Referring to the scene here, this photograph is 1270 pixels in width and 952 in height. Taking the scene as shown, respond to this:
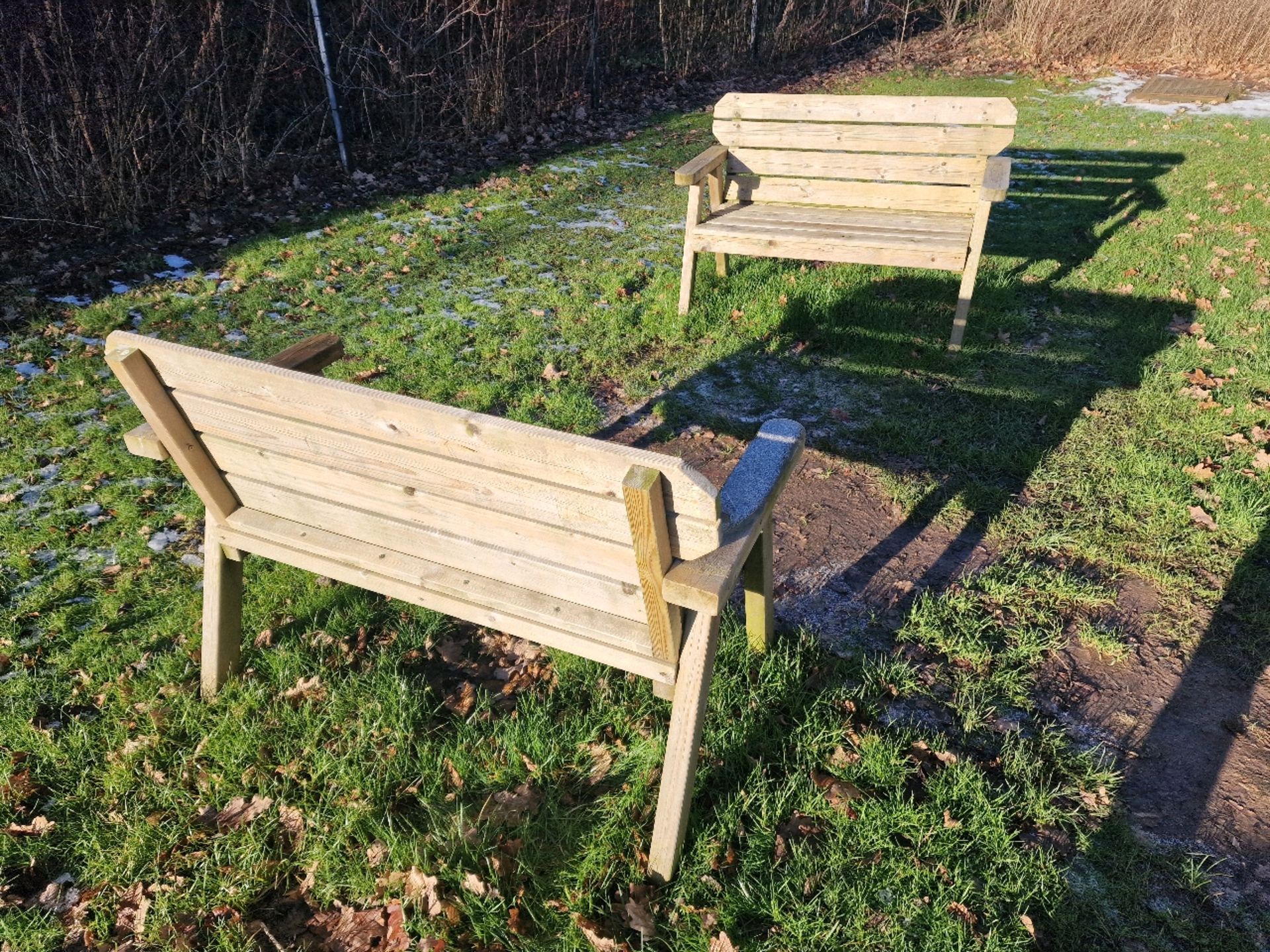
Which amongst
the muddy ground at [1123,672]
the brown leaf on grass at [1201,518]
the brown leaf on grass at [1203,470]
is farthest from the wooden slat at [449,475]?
the brown leaf on grass at [1203,470]

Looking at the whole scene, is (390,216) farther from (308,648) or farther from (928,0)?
(928,0)

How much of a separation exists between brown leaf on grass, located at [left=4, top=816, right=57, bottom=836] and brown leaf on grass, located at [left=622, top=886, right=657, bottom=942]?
5.37ft

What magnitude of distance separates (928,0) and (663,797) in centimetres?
1930

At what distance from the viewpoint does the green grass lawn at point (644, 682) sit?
6.53ft

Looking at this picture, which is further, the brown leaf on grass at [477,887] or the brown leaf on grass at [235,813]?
the brown leaf on grass at [235,813]

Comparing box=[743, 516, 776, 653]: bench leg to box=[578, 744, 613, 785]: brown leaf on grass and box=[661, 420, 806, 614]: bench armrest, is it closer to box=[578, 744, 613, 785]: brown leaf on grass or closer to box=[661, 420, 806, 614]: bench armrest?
box=[661, 420, 806, 614]: bench armrest

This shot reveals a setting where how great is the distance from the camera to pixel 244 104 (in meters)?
7.38

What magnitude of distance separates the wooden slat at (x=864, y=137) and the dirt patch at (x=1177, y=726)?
3.20 meters

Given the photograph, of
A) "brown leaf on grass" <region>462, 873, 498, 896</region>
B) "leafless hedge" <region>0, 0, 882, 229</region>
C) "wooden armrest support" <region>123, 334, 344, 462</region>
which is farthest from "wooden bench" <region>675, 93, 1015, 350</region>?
"leafless hedge" <region>0, 0, 882, 229</region>

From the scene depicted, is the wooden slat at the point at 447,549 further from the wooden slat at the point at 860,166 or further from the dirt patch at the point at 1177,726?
the wooden slat at the point at 860,166

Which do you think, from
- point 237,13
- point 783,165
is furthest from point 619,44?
point 783,165

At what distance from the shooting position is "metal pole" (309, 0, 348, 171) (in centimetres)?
721

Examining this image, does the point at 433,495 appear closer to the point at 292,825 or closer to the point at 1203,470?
the point at 292,825

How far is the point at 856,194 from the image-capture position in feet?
17.4
